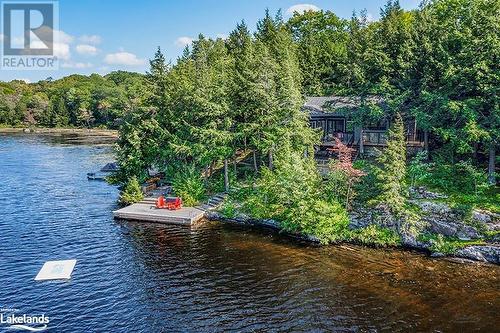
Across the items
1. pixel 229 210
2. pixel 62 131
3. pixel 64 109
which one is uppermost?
pixel 64 109

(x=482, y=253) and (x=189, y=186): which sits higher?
(x=189, y=186)

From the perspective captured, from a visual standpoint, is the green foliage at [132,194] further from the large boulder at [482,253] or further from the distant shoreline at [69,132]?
the distant shoreline at [69,132]

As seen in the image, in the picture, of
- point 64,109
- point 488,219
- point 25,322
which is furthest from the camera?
point 64,109

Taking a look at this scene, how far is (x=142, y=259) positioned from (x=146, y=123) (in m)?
16.0

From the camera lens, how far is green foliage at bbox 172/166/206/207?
36375 millimetres

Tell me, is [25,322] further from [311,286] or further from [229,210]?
[229,210]

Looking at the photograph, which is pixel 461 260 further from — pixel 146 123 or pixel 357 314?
pixel 146 123

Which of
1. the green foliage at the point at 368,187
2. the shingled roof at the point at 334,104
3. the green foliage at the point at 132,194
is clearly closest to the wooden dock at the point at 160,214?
the green foliage at the point at 132,194

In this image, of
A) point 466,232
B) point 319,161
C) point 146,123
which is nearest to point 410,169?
point 466,232

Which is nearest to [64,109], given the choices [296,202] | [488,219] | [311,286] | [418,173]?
[296,202]

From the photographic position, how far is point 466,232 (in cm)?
2642

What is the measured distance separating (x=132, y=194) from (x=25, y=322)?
64.7 ft

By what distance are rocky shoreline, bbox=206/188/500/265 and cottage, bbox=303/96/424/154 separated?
12.3m

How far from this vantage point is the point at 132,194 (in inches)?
1491
